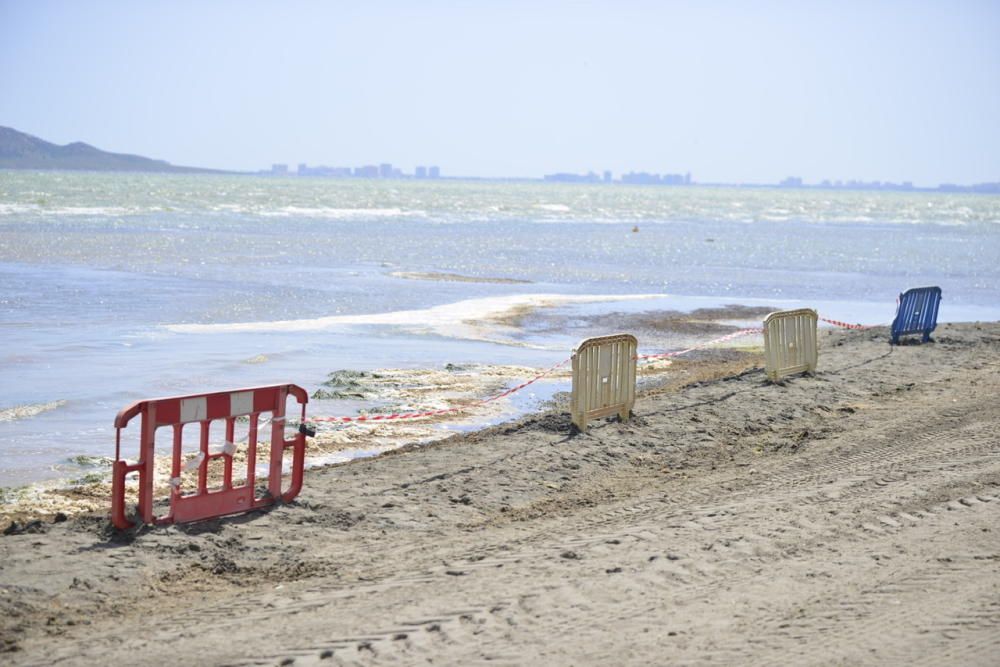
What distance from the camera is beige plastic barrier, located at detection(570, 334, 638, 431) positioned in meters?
12.1

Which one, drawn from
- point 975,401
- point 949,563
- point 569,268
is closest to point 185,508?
point 949,563

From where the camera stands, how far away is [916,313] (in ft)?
68.0

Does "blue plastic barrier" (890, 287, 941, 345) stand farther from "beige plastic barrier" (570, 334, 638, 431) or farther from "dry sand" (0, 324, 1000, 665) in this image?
"beige plastic barrier" (570, 334, 638, 431)

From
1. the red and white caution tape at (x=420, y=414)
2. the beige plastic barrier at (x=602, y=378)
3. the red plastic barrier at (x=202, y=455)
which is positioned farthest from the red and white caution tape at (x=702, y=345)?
the red plastic barrier at (x=202, y=455)

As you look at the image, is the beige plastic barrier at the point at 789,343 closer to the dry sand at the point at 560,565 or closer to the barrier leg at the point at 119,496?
the dry sand at the point at 560,565

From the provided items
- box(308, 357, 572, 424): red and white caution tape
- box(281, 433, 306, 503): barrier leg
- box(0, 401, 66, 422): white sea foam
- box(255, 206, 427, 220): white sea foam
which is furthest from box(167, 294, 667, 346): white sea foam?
box(255, 206, 427, 220): white sea foam

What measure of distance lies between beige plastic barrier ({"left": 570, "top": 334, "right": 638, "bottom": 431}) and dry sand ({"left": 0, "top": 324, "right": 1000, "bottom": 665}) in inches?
14.6

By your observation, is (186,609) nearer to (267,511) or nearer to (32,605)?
(32,605)

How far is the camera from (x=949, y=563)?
7.68 m

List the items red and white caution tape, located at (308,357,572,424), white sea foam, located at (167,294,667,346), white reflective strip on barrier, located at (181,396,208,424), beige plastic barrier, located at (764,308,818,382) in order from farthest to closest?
white sea foam, located at (167,294,667,346) → beige plastic barrier, located at (764,308,818,382) → red and white caution tape, located at (308,357,572,424) → white reflective strip on barrier, located at (181,396,208,424)

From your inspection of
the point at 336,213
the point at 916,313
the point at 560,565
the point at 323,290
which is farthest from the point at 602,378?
the point at 336,213

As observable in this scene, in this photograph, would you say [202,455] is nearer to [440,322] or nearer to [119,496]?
[119,496]

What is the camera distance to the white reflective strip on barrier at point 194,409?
27.0ft

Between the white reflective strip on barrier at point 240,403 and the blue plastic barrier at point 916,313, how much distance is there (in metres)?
14.4
